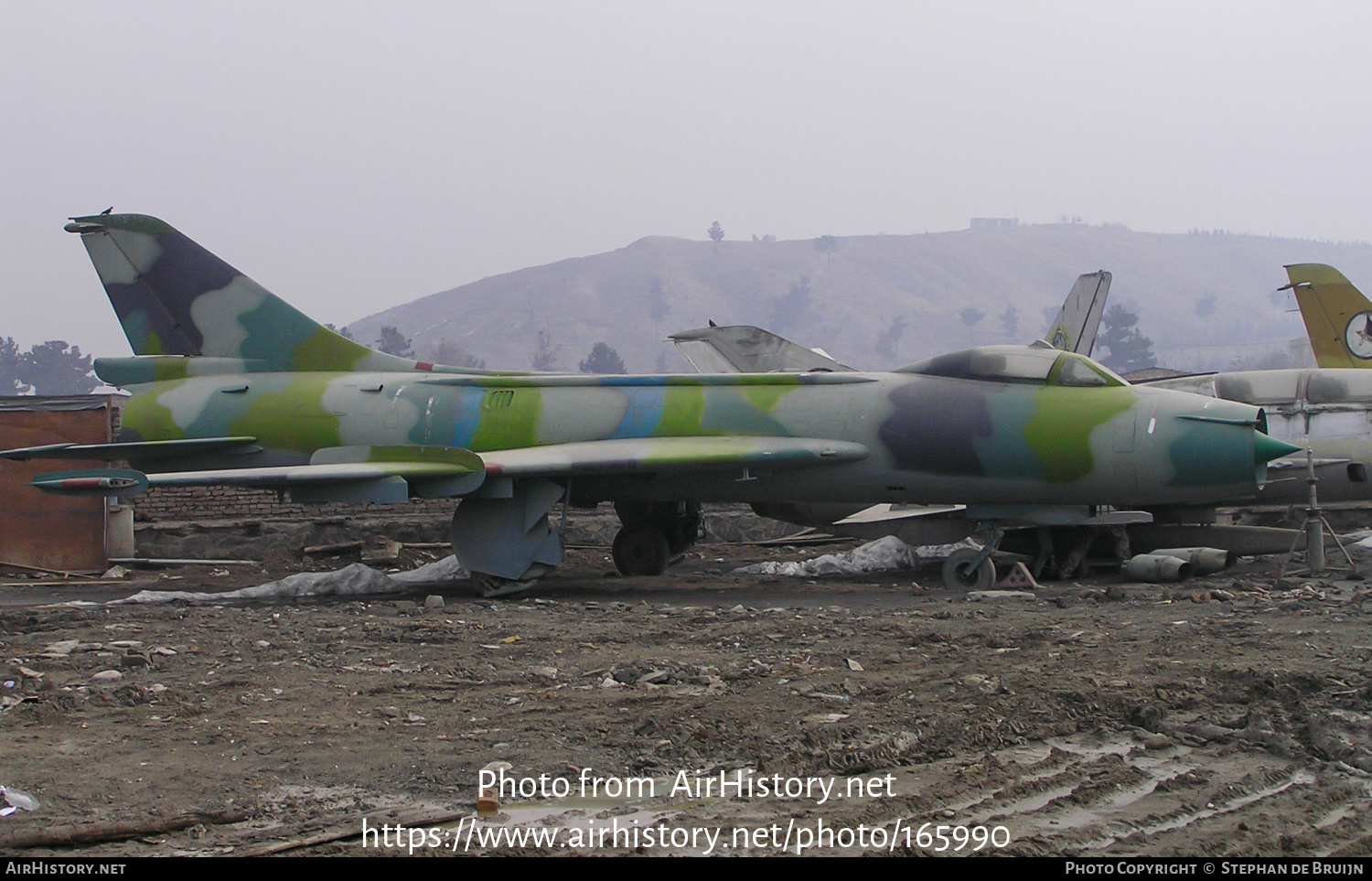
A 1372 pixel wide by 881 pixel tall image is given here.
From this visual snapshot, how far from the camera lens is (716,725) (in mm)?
5867

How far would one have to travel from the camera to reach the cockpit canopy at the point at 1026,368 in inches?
476

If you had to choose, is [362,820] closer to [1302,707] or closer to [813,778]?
[813,778]

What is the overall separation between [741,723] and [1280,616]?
17.0ft

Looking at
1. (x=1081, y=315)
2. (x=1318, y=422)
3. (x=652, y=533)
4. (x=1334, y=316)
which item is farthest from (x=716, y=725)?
(x=1081, y=315)

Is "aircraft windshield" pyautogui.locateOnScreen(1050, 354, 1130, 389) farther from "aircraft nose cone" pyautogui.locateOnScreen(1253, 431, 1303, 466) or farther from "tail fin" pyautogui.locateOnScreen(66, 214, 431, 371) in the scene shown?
"tail fin" pyautogui.locateOnScreen(66, 214, 431, 371)

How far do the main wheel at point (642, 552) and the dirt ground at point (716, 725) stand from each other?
4.21 m

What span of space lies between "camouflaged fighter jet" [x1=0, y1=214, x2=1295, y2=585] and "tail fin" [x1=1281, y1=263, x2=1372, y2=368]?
9.02 meters

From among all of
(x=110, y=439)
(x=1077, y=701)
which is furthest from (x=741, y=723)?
(x=110, y=439)

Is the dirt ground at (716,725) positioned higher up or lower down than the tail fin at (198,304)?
lower down

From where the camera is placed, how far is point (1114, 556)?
13.3 metres

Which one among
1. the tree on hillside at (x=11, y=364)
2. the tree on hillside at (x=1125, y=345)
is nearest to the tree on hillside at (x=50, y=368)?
the tree on hillside at (x=11, y=364)

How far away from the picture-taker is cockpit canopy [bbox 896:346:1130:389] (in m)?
12.1

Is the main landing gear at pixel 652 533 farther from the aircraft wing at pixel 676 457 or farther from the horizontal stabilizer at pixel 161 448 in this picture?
the horizontal stabilizer at pixel 161 448

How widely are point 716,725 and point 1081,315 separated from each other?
17.7 meters
